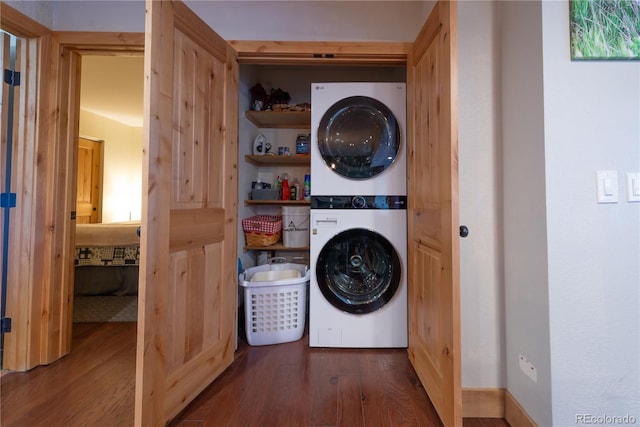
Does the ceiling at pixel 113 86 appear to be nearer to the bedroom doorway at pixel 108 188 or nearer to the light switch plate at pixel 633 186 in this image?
the bedroom doorway at pixel 108 188

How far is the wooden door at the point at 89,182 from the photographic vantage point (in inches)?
184

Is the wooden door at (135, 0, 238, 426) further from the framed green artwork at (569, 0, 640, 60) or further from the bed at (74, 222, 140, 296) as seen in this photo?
the framed green artwork at (569, 0, 640, 60)

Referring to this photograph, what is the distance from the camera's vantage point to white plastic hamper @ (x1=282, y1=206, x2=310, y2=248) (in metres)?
2.54

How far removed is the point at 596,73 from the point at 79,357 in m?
3.24

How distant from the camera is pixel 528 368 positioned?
1.16m

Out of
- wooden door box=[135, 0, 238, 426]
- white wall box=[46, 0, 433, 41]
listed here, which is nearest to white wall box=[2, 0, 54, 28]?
white wall box=[46, 0, 433, 41]

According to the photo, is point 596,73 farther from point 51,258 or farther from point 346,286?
point 51,258

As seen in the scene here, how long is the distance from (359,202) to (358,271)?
0.50m

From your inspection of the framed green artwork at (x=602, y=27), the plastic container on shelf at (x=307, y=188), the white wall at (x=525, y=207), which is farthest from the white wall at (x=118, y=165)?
the framed green artwork at (x=602, y=27)

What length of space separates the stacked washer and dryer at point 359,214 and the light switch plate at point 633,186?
1.01m

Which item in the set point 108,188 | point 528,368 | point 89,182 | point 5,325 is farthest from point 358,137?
point 108,188

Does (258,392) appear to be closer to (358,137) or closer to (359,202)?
(359,202)

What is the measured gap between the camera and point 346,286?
194 cm

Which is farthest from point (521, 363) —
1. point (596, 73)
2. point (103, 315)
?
point (103, 315)
